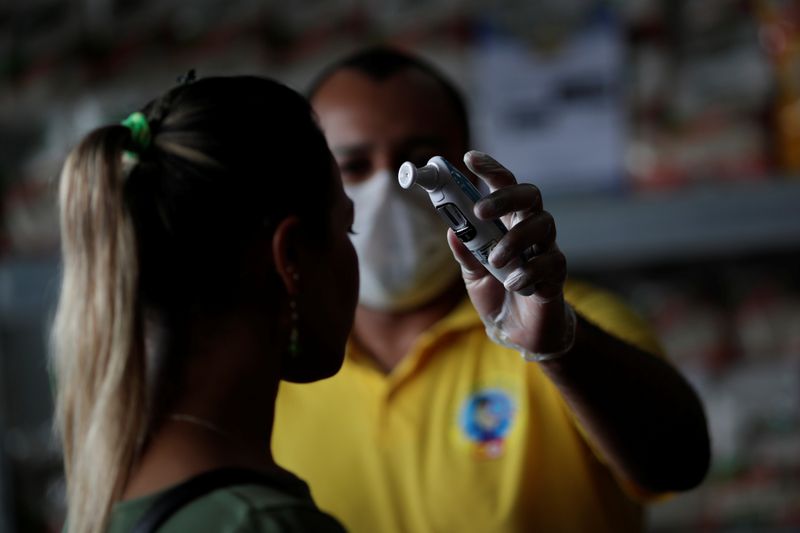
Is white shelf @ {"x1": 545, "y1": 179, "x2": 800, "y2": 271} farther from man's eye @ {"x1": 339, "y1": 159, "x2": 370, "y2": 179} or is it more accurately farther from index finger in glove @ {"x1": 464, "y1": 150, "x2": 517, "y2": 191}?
index finger in glove @ {"x1": 464, "y1": 150, "x2": 517, "y2": 191}

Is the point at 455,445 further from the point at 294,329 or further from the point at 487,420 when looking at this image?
the point at 294,329

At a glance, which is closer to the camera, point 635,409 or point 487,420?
point 635,409

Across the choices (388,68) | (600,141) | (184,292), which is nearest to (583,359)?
(184,292)

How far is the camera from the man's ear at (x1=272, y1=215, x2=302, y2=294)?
883 mm

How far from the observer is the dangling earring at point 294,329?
35.6 inches

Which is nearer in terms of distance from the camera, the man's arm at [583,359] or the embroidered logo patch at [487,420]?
the man's arm at [583,359]

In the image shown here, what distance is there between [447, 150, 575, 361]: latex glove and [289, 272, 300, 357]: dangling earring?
0.51 ft

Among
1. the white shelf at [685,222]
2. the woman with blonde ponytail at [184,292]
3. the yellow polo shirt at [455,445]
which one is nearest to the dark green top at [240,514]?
the woman with blonde ponytail at [184,292]

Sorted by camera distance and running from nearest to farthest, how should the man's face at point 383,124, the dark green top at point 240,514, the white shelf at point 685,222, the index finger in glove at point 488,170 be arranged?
1. the dark green top at point 240,514
2. the index finger in glove at point 488,170
3. the man's face at point 383,124
4. the white shelf at point 685,222

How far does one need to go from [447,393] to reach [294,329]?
44 cm

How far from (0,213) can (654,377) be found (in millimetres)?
1624

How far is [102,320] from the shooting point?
845mm

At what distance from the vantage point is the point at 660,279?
2189mm

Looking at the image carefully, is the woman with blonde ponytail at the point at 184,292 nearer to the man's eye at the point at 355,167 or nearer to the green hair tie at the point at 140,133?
the green hair tie at the point at 140,133
